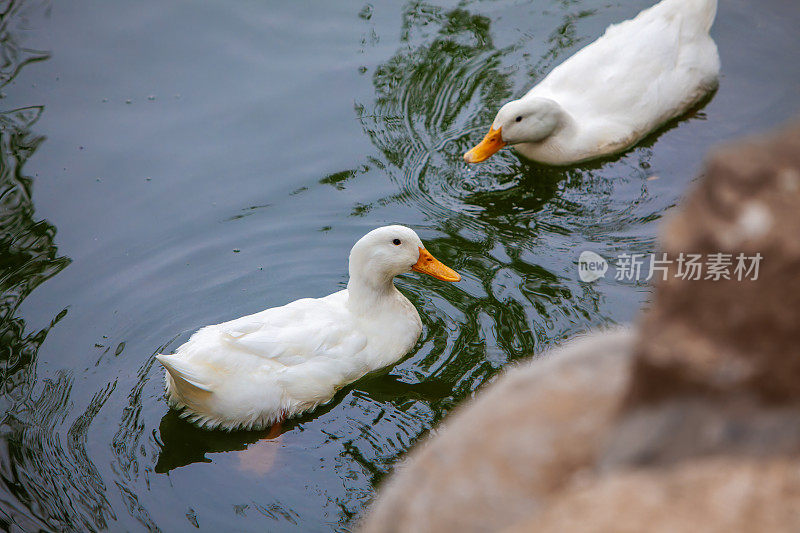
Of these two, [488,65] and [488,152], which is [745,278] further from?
[488,65]

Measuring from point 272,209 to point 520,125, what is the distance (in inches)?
77.3

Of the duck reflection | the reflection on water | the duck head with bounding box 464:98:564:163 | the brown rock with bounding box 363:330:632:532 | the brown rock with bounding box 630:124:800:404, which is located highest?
the brown rock with bounding box 630:124:800:404

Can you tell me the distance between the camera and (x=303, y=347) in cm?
471

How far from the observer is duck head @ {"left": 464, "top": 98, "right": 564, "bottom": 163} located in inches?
240

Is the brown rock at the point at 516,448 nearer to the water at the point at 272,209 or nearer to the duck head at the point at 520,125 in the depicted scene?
the water at the point at 272,209

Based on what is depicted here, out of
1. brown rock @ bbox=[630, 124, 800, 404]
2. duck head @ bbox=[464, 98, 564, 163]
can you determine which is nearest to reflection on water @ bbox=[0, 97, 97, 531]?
duck head @ bbox=[464, 98, 564, 163]

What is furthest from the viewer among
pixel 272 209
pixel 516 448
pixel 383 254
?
pixel 272 209

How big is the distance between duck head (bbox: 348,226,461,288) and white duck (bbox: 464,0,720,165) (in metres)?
1.46

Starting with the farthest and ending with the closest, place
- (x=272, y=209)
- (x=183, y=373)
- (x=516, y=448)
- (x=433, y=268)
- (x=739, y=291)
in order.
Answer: (x=272, y=209)
(x=433, y=268)
(x=183, y=373)
(x=516, y=448)
(x=739, y=291)

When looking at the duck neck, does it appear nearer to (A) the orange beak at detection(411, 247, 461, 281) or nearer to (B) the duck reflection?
(A) the orange beak at detection(411, 247, 461, 281)

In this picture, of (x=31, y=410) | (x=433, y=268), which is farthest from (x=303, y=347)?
(x=31, y=410)

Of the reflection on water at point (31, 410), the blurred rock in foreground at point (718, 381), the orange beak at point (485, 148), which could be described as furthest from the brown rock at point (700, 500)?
the orange beak at point (485, 148)

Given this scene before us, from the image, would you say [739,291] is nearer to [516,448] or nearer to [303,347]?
A: [516,448]

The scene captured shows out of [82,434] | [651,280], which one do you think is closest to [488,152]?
[651,280]
